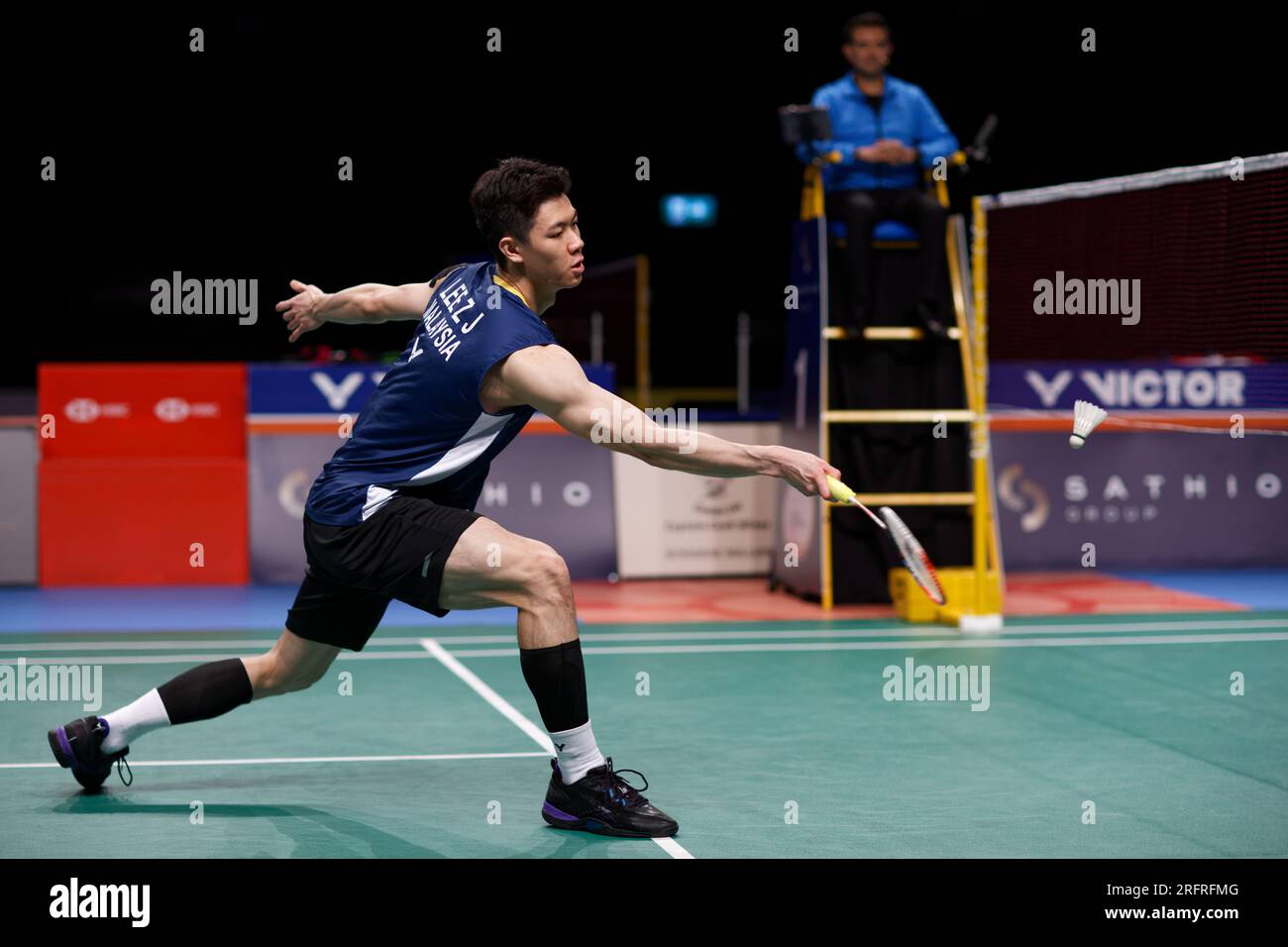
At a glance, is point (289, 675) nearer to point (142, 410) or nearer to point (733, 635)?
point (733, 635)

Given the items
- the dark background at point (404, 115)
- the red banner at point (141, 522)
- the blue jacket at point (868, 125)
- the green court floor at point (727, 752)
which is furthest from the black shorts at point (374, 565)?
the dark background at point (404, 115)

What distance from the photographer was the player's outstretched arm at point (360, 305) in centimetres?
550

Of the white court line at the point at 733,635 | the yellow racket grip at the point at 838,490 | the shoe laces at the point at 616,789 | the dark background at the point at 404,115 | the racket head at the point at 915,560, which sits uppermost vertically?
the dark background at the point at 404,115

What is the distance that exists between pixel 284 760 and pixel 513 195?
230cm

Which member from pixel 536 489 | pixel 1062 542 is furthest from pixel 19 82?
pixel 1062 542

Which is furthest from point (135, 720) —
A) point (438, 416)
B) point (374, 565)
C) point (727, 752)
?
point (727, 752)

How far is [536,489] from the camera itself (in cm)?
1127

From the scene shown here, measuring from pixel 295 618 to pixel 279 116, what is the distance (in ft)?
39.0

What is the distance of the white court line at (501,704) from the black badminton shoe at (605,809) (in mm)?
65

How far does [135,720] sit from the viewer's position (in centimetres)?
540

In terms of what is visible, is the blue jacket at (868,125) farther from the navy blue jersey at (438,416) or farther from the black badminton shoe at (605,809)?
the black badminton shoe at (605,809)

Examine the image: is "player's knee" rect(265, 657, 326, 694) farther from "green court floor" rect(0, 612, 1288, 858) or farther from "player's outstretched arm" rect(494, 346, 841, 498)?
"player's outstretched arm" rect(494, 346, 841, 498)

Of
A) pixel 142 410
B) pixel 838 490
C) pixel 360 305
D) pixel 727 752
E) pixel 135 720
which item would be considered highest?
pixel 360 305

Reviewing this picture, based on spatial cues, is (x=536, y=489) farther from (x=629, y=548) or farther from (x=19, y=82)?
(x=19, y=82)
